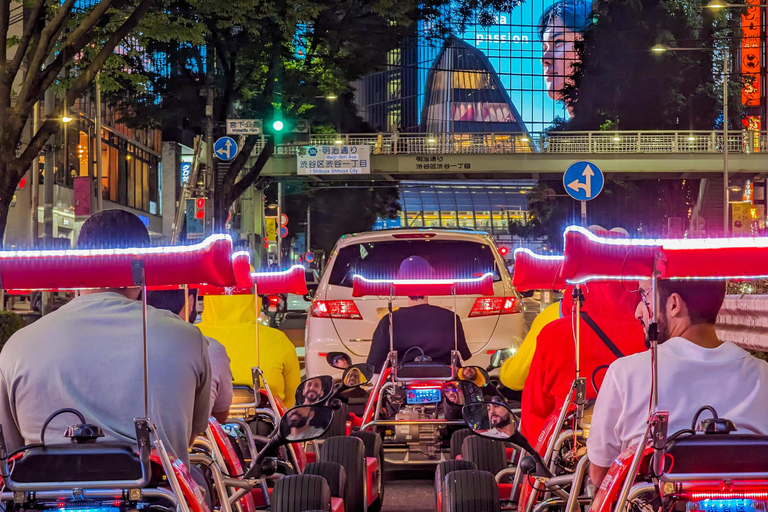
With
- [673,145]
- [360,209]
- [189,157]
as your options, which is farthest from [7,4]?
[360,209]

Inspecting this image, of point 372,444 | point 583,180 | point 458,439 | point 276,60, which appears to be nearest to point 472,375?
point 458,439

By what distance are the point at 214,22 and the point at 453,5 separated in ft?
24.8

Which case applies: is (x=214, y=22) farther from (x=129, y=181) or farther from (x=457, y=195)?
(x=457, y=195)

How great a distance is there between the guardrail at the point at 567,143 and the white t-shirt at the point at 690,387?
45372 mm

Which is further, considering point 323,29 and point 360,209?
point 360,209

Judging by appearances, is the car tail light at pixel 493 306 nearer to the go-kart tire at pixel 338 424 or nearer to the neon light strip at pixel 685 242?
the go-kart tire at pixel 338 424

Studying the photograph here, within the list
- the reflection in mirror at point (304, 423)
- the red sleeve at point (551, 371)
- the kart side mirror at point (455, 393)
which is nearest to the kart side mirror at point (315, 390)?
the red sleeve at point (551, 371)

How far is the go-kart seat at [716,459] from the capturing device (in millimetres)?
3357

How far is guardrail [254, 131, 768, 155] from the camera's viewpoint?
48.9 metres

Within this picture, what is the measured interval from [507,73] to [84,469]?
139820 mm

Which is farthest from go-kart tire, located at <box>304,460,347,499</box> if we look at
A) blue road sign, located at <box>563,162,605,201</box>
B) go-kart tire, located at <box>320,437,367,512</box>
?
blue road sign, located at <box>563,162,605,201</box>

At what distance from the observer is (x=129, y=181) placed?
5456 centimetres

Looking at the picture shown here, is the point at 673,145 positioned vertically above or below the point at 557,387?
above

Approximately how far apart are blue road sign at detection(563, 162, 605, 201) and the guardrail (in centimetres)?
2934
